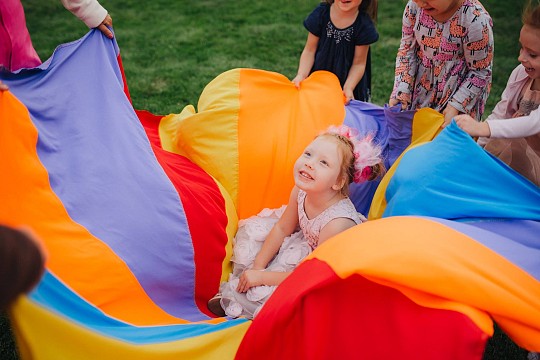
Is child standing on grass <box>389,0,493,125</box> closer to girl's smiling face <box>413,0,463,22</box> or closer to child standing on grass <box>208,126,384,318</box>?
girl's smiling face <box>413,0,463,22</box>

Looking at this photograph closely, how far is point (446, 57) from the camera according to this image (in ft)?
7.84

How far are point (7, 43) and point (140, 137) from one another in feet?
2.15

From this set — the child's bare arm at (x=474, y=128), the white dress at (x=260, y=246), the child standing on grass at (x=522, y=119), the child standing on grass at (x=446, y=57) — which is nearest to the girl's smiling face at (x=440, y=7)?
the child standing on grass at (x=446, y=57)

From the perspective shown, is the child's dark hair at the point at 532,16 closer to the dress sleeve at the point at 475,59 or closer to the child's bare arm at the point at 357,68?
the dress sleeve at the point at 475,59

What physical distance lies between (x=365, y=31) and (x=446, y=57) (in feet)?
1.53

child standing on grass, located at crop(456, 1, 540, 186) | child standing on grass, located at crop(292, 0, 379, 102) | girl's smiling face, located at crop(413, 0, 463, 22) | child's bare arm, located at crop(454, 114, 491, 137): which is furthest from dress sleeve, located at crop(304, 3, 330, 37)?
child's bare arm, located at crop(454, 114, 491, 137)

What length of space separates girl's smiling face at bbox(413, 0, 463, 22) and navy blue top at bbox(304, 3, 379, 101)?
40 cm

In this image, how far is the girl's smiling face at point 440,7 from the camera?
2182 mm

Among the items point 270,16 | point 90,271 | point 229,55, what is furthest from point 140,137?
point 270,16

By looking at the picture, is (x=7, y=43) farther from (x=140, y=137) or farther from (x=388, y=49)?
(x=388, y=49)

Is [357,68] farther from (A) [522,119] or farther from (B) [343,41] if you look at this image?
(A) [522,119]

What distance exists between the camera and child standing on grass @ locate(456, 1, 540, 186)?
183 cm

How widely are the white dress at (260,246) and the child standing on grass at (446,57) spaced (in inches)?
26.3

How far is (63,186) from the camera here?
5.84ft
